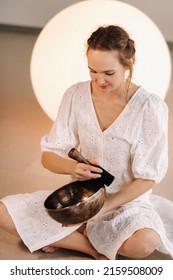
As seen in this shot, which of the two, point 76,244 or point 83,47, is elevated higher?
point 83,47

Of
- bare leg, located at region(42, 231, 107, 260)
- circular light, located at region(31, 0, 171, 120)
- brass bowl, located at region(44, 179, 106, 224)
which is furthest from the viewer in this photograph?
circular light, located at region(31, 0, 171, 120)

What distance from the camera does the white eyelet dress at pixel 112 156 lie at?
36.7 inches

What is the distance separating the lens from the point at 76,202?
0.95 metres

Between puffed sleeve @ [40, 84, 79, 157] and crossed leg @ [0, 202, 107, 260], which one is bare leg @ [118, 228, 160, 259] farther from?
puffed sleeve @ [40, 84, 79, 157]

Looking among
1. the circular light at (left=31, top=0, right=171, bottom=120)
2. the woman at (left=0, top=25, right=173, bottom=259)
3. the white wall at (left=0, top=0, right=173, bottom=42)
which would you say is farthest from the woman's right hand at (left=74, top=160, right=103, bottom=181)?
the white wall at (left=0, top=0, right=173, bottom=42)

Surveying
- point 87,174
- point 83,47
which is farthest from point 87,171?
point 83,47

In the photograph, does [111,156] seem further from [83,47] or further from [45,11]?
[45,11]

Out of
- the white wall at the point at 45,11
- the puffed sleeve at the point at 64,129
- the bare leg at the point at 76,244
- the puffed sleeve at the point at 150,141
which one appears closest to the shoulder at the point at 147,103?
the puffed sleeve at the point at 150,141

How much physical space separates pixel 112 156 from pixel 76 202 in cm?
10

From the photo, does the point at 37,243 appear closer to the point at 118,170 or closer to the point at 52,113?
the point at 118,170

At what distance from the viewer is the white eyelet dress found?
93cm

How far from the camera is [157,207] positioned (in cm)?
108

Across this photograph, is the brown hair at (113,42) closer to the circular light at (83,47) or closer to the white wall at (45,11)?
the circular light at (83,47)
